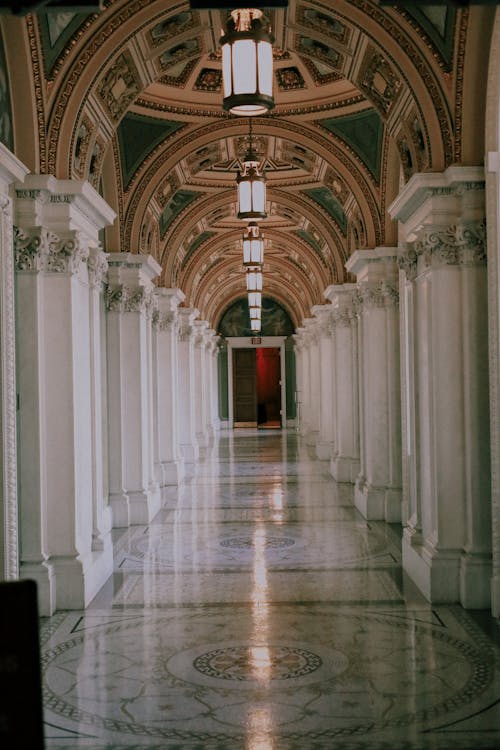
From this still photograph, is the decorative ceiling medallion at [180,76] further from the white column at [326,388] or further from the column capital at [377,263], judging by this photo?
the white column at [326,388]

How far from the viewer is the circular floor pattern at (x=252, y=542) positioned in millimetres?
Result: 13625

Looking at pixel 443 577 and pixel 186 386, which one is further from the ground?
pixel 186 386

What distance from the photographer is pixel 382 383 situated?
15.7m

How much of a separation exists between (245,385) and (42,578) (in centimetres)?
3913

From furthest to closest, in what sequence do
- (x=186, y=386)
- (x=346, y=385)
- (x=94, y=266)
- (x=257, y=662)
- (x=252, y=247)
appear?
(x=186, y=386), (x=346, y=385), (x=252, y=247), (x=94, y=266), (x=257, y=662)

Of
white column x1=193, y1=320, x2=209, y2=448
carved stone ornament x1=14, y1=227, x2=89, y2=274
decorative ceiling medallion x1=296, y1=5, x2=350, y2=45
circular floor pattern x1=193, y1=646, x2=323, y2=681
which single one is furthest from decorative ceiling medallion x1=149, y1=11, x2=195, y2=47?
white column x1=193, y1=320, x2=209, y2=448

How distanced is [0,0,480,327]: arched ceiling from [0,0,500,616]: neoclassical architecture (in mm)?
35

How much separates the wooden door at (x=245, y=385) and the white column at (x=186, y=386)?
20398 millimetres

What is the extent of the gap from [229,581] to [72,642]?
9.62ft

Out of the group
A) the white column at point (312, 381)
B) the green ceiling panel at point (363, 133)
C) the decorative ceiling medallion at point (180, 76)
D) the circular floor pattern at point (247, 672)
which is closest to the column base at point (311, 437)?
the white column at point (312, 381)

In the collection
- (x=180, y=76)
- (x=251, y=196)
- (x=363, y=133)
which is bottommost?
(x=251, y=196)

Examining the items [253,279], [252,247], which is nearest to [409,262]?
[252,247]

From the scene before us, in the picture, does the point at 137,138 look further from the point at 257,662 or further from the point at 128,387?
the point at 257,662

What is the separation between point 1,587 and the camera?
2637 mm
